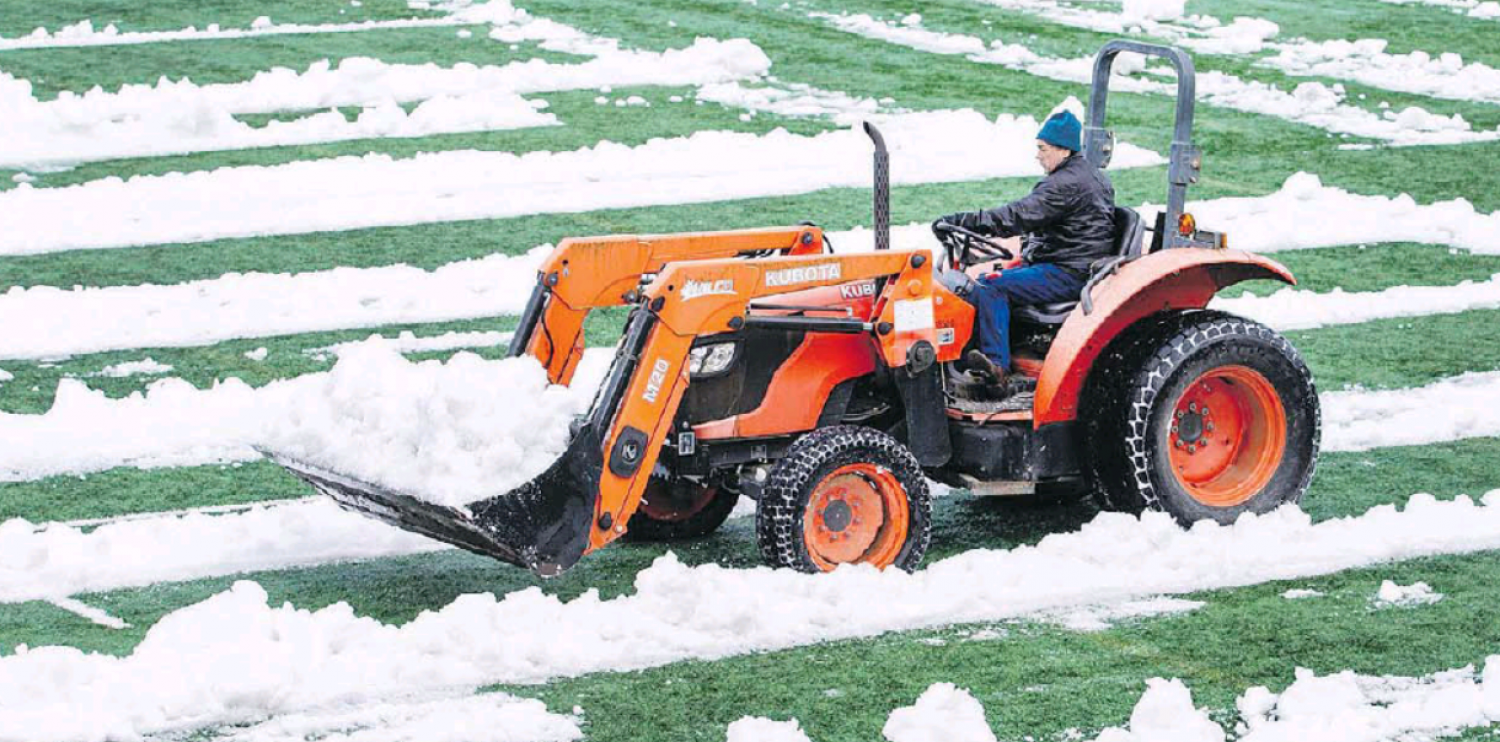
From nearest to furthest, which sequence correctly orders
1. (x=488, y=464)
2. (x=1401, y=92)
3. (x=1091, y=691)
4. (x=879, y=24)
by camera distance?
1. (x=1091, y=691)
2. (x=488, y=464)
3. (x=1401, y=92)
4. (x=879, y=24)

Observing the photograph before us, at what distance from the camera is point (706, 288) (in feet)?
24.7

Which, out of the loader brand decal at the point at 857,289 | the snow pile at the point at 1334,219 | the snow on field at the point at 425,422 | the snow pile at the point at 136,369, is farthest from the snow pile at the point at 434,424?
the snow pile at the point at 1334,219

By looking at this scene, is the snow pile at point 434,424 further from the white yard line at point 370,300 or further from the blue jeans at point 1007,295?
the white yard line at point 370,300

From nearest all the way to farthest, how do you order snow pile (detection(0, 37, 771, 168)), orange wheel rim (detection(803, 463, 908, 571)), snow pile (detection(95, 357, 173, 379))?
orange wheel rim (detection(803, 463, 908, 571)) → snow pile (detection(95, 357, 173, 379)) → snow pile (detection(0, 37, 771, 168))

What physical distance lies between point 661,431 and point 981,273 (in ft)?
5.47

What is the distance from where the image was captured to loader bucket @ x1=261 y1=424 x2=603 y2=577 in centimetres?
721

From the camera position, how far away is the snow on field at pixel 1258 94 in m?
15.8

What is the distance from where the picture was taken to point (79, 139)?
15.8 metres

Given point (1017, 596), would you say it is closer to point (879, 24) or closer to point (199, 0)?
point (879, 24)

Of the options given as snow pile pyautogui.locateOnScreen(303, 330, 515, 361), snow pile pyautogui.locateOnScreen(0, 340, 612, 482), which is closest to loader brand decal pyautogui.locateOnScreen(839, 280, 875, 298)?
snow pile pyautogui.locateOnScreen(0, 340, 612, 482)

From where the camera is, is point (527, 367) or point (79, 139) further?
point (79, 139)

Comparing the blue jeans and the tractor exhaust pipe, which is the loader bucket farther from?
the blue jeans

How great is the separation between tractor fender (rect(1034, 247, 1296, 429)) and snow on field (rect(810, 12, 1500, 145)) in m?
7.67

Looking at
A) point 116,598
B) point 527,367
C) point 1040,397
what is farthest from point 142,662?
point 1040,397
